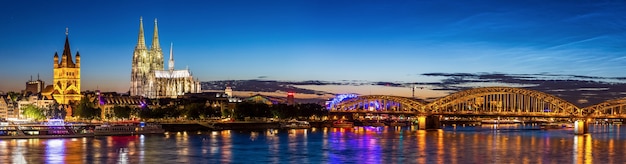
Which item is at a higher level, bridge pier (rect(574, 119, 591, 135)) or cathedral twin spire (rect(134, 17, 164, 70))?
cathedral twin spire (rect(134, 17, 164, 70))

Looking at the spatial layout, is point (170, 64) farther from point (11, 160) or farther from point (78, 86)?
point (11, 160)

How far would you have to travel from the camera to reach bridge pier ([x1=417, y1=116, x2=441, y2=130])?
114 metres

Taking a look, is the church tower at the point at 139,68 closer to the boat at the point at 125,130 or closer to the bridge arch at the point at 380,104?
the bridge arch at the point at 380,104

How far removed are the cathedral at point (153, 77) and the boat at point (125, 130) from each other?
306 feet

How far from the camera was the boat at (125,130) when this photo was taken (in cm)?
8150

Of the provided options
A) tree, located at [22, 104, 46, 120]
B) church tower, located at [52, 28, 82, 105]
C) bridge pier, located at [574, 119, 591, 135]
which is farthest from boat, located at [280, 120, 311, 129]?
church tower, located at [52, 28, 82, 105]

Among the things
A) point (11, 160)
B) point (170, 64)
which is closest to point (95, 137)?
point (11, 160)

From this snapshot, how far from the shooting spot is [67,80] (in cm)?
14512

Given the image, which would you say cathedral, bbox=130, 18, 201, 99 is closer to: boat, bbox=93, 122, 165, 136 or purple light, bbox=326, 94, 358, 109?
purple light, bbox=326, 94, 358, 109

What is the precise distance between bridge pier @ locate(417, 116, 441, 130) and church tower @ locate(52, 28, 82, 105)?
63.0 metres

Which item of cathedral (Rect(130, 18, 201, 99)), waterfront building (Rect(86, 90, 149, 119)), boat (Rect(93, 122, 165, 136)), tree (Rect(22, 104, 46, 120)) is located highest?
cathedral (Rect(130, 18, 201, 99))

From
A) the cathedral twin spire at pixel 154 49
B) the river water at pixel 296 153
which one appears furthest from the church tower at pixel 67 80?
the river water at pixel 296 153

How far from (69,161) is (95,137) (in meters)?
30.4

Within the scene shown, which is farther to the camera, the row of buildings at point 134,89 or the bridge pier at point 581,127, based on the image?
the row of buildings at point 134,89
